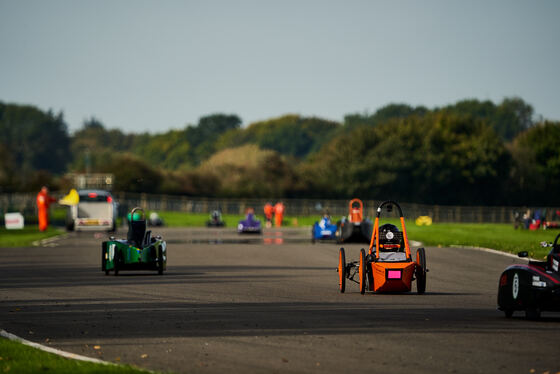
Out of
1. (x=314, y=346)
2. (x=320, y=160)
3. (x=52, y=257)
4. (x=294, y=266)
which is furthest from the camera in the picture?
(x=320, y=160)

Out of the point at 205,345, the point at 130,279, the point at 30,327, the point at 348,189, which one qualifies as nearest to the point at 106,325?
the point at 30,327

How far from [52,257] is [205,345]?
69.0 ft

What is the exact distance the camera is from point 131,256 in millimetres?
23531

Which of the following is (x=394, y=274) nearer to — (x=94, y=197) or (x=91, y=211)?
(x=91, y=211)

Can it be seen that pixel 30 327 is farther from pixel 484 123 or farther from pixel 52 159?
pixel 52 159

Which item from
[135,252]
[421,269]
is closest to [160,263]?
[135,252]

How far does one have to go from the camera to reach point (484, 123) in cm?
11494

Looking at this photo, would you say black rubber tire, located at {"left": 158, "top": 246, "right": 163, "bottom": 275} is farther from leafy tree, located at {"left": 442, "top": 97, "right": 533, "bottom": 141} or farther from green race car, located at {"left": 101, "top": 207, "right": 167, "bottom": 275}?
leafy tree, located at {"left": 442, "top": 97, "right": 533, "bottom": 141}

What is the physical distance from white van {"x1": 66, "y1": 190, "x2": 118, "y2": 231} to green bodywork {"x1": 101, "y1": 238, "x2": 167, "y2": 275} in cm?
3084

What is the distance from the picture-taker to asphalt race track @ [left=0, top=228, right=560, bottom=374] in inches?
410

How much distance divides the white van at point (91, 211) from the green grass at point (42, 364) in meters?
43.8

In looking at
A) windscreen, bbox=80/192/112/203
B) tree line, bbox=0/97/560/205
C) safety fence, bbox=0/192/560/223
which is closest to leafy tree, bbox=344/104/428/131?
tree line, bbox=0/97/560/205

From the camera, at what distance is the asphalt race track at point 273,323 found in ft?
34.2

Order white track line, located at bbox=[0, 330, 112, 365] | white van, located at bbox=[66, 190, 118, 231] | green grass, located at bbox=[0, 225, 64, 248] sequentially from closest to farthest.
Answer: white track line, located at bbox=[0, 330, 112, 365] → green grass, located at bbox=[0, 225, 64, 248] → white van, located at bbox=[66, 190, 118, 231]
